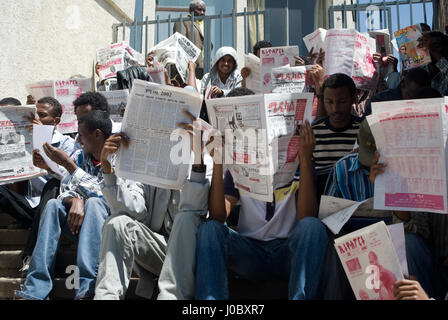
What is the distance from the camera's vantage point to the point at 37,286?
2986mm

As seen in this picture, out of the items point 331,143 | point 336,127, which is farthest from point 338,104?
point 331,143

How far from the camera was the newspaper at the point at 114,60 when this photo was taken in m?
5.68

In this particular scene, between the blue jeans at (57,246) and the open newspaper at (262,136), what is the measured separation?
3.33ft

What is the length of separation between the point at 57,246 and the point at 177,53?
2.94 meters

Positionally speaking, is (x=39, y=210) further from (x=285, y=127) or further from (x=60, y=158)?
(x=285, y=127)

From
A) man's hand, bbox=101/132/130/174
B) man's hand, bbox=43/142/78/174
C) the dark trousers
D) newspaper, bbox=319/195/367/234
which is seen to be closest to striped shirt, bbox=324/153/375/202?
newspaper, bbox=319/195/367/234

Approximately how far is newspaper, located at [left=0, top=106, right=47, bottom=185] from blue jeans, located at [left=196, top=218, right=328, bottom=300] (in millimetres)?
1745

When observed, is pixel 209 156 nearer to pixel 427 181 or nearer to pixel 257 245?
pixel 257 245

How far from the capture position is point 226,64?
545cm

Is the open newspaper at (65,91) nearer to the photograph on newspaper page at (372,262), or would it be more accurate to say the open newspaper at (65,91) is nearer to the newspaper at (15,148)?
the newspaper at (15,148)
